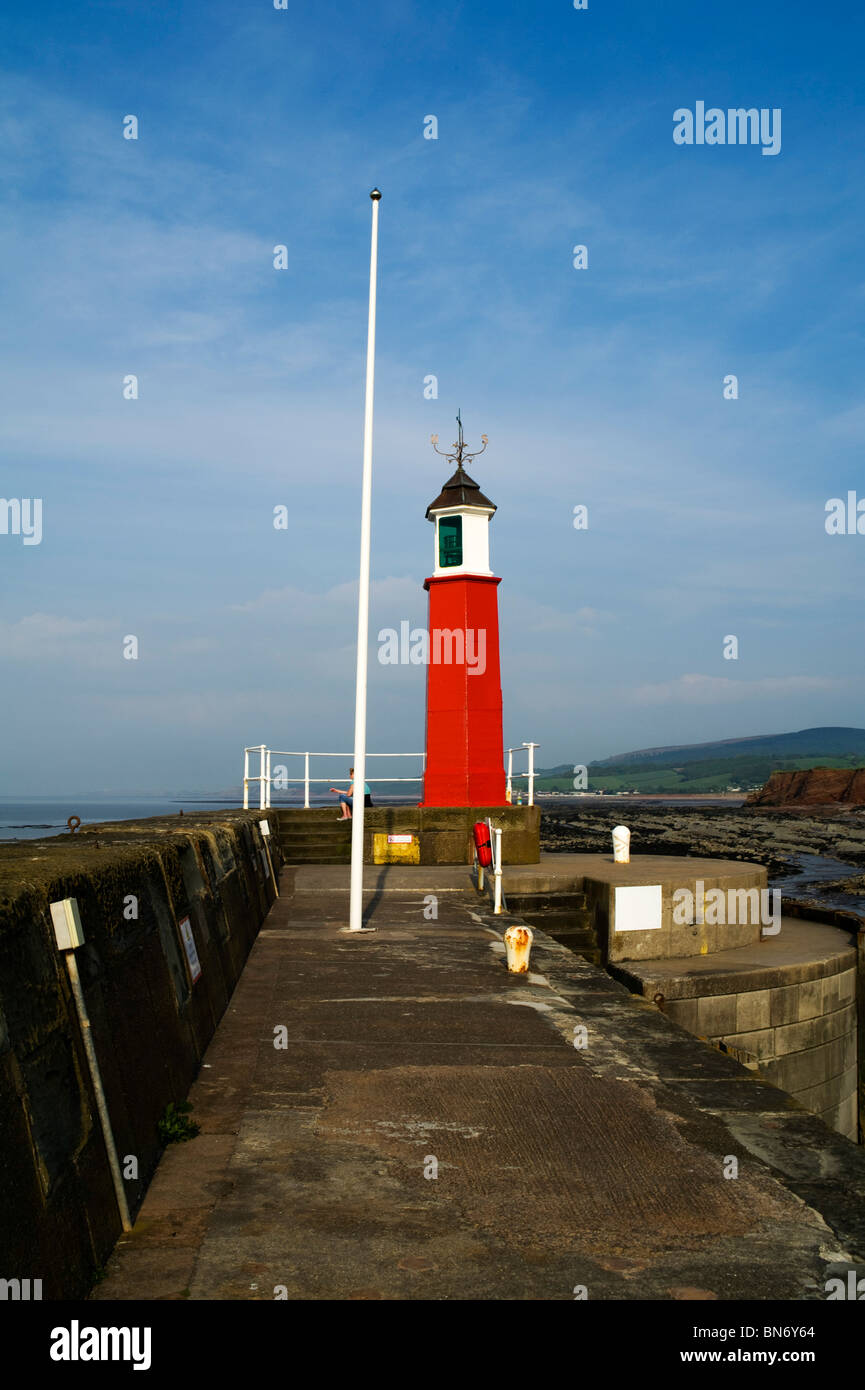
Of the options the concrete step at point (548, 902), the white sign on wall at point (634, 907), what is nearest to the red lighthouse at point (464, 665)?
the concrete step at point (548, 902)

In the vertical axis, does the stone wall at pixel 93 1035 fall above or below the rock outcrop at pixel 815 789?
above

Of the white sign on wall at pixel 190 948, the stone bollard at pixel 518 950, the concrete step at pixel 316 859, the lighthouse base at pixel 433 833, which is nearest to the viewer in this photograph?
the white sign on wall at pixel 190 948

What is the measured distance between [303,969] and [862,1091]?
945 centimetres

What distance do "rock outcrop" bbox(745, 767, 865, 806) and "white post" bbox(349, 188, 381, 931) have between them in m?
108

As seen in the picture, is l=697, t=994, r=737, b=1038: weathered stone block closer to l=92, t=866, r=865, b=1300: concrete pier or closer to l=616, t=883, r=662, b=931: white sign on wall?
l=616, t=883, r=662, b=931: white sign on wall

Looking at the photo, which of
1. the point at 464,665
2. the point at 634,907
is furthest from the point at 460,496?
the point at 634,907

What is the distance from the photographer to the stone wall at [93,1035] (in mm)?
3191

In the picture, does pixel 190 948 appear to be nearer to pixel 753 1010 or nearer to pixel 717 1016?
pixel 717 1016

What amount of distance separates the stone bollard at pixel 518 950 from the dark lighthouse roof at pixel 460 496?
11.9 m

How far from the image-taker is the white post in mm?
11672

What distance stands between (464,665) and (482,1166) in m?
14.7

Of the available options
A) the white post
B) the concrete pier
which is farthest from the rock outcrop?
the concrete pier

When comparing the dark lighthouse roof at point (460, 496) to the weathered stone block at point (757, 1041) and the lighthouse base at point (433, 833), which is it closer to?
the lighthouse base at point (433, 833)

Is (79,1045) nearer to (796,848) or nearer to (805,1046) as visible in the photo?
(805,1046)
